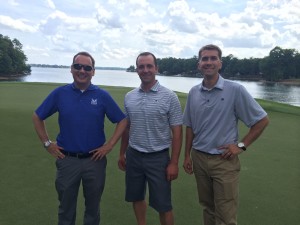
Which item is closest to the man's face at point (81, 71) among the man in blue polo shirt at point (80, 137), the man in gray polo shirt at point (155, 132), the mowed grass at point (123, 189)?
the man in blue polo shirt at point (80, 137)

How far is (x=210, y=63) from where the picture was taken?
3252 mm

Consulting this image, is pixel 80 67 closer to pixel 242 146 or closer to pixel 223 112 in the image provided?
pixel 223 112

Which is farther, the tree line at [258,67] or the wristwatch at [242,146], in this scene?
the tree line at [258,67]

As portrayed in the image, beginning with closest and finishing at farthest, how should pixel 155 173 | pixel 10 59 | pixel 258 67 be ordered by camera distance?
1. pixel 155 173
2. pixel 10 59
3. pixel 258 67

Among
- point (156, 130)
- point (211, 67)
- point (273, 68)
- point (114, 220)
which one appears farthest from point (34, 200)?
point (273, 68)

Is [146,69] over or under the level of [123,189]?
over

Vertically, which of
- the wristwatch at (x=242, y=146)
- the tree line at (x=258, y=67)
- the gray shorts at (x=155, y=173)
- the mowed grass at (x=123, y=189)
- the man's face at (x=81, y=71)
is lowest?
the tree line at (x=258, y=67)

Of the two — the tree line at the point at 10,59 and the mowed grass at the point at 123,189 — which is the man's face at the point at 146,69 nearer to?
the mowed grass at the point at 123,189

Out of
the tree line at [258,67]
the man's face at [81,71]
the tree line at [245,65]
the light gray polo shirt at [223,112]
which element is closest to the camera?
the light gray polo shirt at [223,112]

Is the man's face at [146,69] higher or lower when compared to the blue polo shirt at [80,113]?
higher

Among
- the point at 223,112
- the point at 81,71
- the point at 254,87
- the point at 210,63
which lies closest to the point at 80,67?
the point at 81,71

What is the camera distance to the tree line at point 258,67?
94.7 metres

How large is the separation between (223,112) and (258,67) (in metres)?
107

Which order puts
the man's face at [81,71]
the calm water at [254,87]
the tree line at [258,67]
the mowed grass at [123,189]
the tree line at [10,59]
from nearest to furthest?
the man's face at [81,71] < the mowed grass at [123,189] < the calm water at [254,87] < the tree line at [10,59] < the tree line at [258,67]
